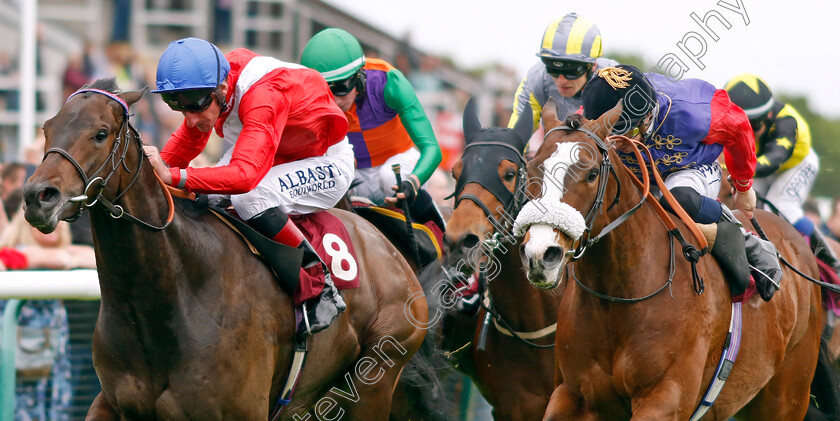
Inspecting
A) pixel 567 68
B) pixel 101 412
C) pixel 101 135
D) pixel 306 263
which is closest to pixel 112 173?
pixel 101 135

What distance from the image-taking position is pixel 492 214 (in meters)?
4.49

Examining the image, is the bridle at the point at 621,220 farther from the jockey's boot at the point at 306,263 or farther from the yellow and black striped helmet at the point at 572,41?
the jockey's boot at the point at 306,263

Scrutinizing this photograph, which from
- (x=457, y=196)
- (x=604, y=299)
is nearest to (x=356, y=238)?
(x=457, y=196)

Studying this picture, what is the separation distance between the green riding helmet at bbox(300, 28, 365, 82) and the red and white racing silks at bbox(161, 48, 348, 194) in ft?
1.98

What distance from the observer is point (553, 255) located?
342cm

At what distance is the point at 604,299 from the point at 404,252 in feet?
5.61

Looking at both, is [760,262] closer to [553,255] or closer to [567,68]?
[567,68]

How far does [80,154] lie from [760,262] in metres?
3.18

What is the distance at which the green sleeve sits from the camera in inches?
211

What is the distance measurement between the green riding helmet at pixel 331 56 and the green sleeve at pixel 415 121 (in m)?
0.37

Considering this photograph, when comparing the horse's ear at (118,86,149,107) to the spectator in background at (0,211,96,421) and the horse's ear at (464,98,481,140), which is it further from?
the spectator in background at (0,211,96,421)

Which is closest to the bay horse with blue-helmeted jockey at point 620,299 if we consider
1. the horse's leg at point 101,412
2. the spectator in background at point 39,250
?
the horse's leg at point 101,412

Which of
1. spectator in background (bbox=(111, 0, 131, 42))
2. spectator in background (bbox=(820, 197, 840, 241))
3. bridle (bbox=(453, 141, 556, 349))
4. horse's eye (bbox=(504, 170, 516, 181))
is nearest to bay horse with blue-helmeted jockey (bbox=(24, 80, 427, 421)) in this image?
bridle (bbox=(453, 141, 556, 349))

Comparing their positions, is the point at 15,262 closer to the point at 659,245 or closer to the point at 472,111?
the point at 472,111
